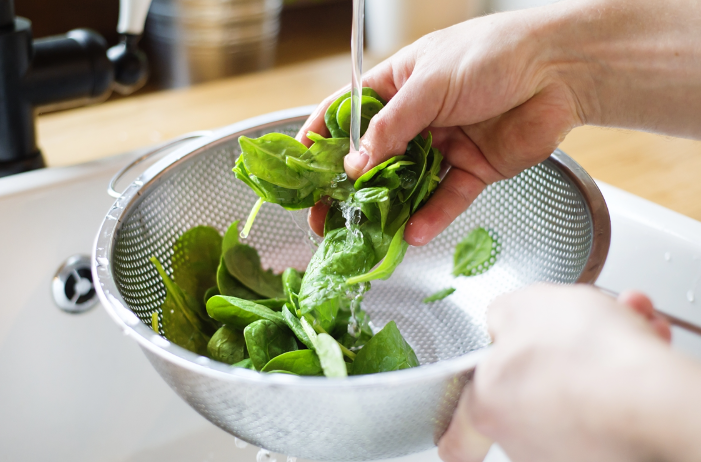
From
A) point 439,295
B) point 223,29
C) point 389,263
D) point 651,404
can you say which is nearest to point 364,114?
point 389,263

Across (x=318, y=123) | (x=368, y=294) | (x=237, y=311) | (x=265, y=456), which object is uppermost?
(x=318, y=123)

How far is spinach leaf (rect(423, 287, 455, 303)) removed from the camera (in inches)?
27.2

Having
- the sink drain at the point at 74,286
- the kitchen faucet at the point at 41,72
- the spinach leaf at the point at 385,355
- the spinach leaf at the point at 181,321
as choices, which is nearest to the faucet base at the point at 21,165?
the kitchen faucet at the point at 41,72

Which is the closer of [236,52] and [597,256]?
[597,256]

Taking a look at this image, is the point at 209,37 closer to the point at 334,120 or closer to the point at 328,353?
the point at 334,120

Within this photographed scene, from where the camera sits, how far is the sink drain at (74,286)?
0.67 metres

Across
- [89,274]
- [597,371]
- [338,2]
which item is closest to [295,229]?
[89,274]

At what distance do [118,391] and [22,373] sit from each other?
10cm

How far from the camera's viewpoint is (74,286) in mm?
672

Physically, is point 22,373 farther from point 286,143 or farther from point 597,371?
point 597,371

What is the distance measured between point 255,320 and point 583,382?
0.98ft

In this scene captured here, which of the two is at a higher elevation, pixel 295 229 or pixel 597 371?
pixel 597 371

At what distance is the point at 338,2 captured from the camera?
4.25 feet

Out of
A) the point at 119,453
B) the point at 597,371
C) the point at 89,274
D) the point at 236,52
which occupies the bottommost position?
the point at 119,453
